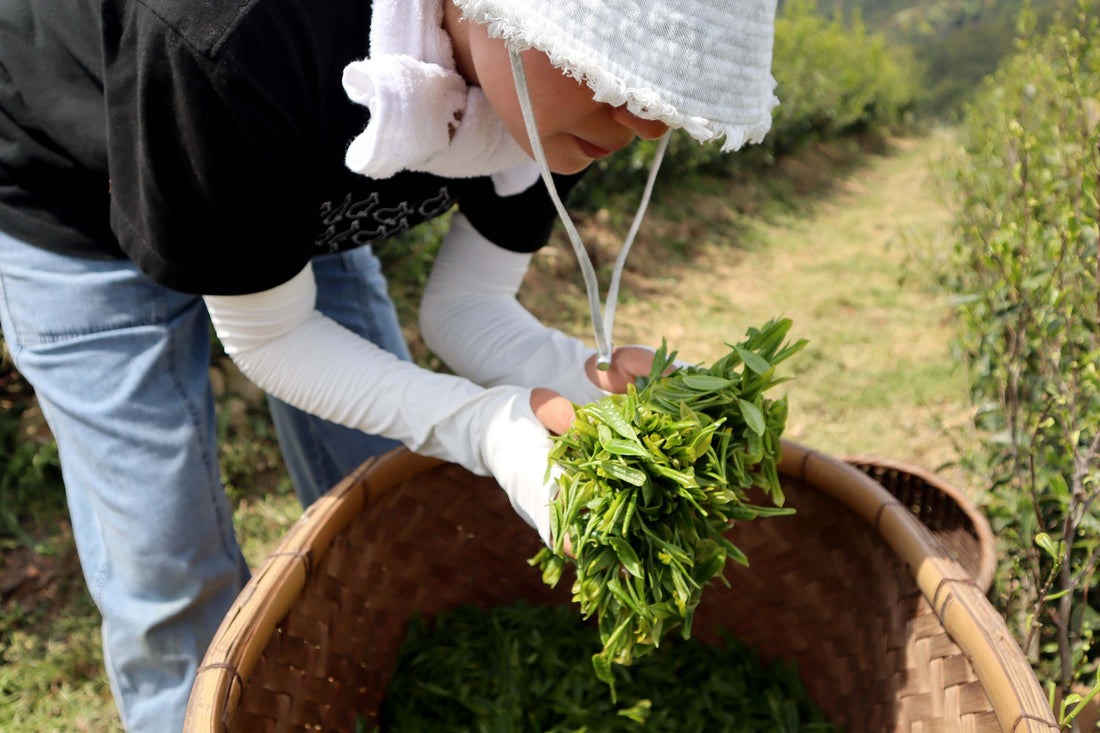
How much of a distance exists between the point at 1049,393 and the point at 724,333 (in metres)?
2.05

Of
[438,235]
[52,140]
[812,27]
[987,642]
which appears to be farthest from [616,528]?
[812,27]

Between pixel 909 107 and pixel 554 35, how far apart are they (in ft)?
45.3

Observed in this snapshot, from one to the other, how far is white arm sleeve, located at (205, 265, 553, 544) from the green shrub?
2.28ft

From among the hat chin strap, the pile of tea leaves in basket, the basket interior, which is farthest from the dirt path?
the hat chin strap

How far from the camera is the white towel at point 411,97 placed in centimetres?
99

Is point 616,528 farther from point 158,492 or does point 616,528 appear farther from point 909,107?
point 909,107

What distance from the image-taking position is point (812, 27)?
8.70 m

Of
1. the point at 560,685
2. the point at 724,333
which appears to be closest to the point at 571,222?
the point at 560,685

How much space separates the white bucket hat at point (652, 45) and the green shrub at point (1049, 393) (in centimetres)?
70

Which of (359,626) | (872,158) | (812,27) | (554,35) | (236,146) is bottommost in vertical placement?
(359,626)

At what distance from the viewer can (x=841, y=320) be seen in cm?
383

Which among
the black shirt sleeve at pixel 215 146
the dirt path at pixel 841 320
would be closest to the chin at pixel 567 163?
the black shirt sleeve at pixel 215 146

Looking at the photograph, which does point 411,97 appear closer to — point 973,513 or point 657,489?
point 657,489

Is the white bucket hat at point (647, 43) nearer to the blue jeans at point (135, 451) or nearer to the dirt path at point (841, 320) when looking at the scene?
the blue jeans at point (135, 451)
